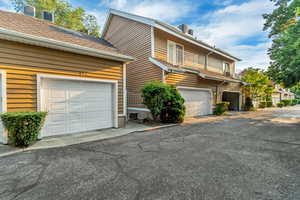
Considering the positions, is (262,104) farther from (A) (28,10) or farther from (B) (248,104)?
(A) (28,10)

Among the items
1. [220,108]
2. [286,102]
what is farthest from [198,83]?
[286,102]

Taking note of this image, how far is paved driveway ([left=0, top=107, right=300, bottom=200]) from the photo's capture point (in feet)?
7.08

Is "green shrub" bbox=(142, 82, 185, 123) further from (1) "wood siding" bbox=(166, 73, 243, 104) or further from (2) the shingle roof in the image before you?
(2) the shingle roof

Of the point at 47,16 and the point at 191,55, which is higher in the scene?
the point at 47,16

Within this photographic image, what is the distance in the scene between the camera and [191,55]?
36.8 feet

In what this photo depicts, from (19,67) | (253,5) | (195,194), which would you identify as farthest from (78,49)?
(253,5)

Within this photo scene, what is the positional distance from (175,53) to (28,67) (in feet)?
27.2

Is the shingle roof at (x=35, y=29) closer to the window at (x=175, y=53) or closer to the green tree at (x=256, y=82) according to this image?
the window at (x=175, y=53)

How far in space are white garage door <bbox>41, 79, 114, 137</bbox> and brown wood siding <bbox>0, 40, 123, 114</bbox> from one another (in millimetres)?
353

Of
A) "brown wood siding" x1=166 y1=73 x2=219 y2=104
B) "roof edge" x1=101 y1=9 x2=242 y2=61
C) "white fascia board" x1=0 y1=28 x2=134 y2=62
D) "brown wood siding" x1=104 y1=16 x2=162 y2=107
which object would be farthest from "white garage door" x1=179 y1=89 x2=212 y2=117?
"white fascia board" x1=0 y1=28 x2=134 y2=62

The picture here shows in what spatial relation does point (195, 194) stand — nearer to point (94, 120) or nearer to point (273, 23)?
point (94, 120)

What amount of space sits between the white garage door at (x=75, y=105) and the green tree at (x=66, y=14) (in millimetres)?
13586

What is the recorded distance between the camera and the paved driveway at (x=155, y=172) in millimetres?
2158

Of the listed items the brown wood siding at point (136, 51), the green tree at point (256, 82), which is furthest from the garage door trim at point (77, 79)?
the green tree at point (256, 82)
